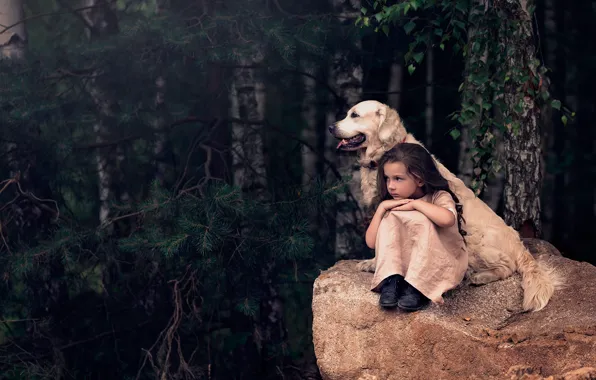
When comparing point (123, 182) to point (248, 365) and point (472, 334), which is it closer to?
point (248, 365)

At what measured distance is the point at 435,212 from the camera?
4.01 metres

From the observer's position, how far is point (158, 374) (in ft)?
19.1

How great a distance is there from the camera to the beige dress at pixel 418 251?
404 centimetres

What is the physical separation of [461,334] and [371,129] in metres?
1.45

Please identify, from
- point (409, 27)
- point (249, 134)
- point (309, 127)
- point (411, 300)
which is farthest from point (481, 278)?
point (309, 127)

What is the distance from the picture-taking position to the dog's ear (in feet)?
15.1

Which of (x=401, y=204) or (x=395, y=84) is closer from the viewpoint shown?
(x=401, y=204)

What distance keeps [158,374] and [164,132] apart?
7.06ft

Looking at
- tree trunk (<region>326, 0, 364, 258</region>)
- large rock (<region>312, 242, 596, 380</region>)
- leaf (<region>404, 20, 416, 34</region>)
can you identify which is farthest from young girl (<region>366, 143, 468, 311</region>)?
tree trunk (<region>326, 0, 364, 258</region>)

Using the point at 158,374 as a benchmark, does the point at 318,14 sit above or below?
above

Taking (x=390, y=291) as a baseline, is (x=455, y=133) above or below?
above

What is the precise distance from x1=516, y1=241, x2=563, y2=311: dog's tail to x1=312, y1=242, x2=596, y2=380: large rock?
5 centimetres

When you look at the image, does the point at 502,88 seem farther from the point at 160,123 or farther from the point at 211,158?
the point at 160,123

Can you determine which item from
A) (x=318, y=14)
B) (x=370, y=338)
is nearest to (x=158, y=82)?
(x=318, y=14)
